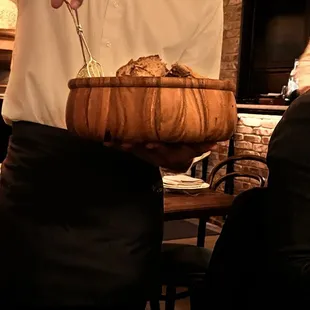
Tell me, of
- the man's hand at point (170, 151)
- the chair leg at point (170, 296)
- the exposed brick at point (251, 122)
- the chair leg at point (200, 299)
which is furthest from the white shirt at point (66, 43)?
the exposed brick at point (251, 122)

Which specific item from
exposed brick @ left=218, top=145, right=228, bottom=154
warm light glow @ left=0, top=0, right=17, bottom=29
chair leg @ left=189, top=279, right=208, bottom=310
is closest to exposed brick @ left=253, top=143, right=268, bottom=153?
exposed brick @ left=218, top=145, right=228, bottom=154

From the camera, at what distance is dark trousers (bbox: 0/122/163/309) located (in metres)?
1.05

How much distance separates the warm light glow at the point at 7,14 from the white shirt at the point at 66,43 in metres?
1.65

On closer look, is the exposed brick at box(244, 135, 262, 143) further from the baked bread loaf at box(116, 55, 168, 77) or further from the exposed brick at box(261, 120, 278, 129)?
the baked bread loaf at box(116, 55, 168, 77)

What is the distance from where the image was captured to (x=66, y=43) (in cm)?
114

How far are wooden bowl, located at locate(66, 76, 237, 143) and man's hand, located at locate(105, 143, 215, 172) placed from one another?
0.04 metres

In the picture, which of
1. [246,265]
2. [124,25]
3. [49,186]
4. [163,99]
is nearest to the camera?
[163,99]

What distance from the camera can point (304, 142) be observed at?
49.4 inches

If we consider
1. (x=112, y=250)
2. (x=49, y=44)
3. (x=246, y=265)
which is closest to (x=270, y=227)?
(x=246, y=265)

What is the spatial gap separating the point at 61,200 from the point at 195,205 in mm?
1142

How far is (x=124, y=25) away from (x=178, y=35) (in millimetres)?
154

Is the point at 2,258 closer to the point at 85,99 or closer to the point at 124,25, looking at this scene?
the point at 85,99

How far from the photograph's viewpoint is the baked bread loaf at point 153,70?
867 millimetres

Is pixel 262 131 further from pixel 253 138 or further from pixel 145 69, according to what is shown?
pixel 145 69
